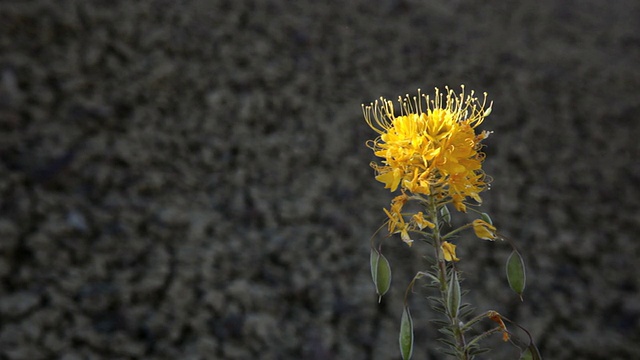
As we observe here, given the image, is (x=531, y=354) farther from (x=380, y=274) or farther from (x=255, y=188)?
(x=255, y=188)

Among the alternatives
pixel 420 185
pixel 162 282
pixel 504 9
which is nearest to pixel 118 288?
pixel 162 282

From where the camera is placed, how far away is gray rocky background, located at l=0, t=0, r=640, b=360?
1850 millimetres

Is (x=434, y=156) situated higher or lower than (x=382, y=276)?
higher

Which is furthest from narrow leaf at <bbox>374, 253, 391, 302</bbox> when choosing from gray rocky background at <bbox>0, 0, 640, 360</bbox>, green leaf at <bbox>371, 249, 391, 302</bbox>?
gray rocky background at <bbox>0, 0, 640, 360</bbox>

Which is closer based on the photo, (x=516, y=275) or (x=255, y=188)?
(x=516, y=275)

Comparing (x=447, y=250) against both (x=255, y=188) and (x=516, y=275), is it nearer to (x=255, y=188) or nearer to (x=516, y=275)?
(x=516, y=275)

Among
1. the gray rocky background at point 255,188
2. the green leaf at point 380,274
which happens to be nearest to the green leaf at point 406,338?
the green leaf at point 380,274

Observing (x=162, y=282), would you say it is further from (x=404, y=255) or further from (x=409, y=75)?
(x=409, y=75)

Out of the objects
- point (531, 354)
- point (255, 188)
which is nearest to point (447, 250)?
point (531, 354)

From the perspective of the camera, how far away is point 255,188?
7.52 ft

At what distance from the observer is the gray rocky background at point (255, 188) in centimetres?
185

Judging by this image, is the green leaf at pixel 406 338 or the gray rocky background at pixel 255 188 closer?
the green leaf at pixel 406 338

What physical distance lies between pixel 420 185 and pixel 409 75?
2495mm

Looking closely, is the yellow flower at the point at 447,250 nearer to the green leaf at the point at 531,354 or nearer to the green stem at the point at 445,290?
the green stem at the point at 445,290
